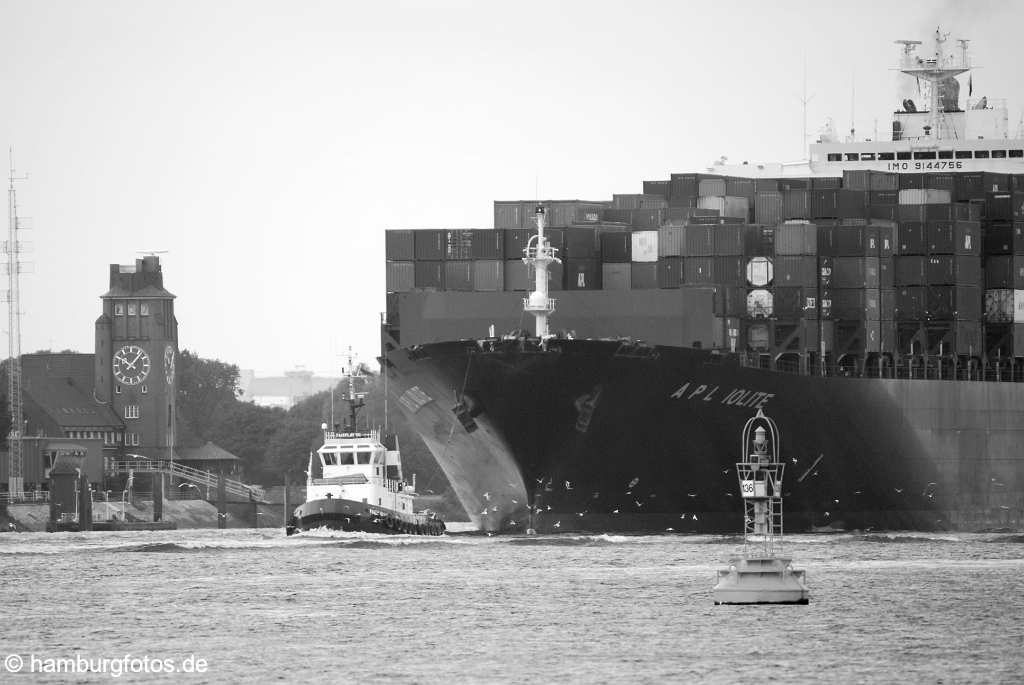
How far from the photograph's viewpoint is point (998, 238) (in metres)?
89.6

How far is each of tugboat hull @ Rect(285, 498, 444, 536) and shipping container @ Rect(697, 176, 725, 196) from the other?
723 inches

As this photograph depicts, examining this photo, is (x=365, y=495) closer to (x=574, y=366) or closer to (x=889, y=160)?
(x=574, y=366)

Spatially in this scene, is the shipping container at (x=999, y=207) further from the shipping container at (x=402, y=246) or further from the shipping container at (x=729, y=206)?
the shipping container at (x=402, y=246)

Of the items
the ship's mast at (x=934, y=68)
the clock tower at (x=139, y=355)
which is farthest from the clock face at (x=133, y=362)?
the ship's mast at (x=934, y=68)

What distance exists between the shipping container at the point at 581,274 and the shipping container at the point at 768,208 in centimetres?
907

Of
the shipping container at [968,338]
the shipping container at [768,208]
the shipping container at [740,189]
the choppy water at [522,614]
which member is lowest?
the choppy water at [522,614]

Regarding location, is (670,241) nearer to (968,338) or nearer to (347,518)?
(968,338)

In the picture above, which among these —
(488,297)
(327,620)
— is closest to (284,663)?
(327,620)

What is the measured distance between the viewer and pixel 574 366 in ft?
247

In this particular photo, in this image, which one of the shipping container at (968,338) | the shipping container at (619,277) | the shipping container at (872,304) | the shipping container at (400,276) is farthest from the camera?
the shipping container at (968,338)

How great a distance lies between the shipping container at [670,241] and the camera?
80812mm

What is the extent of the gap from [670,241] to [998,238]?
51.2ft

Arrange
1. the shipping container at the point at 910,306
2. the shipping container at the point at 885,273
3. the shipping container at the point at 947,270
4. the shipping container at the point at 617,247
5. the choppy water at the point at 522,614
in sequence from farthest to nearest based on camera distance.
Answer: the shipping container at the point at 947,270
the shipping container at the point at 910,306
the shipping container at the point at 885,273
the shipping container at the point at 617,247
the choppy water at the point at 522,614

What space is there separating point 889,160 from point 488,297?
3275cm
